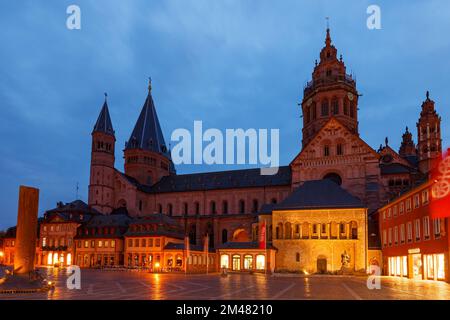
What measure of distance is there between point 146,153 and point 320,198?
50.7 meters

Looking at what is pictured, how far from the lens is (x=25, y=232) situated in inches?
1182

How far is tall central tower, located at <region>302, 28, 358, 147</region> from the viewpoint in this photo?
92.5 meters

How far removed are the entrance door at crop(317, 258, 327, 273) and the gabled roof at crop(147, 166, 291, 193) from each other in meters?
24.7

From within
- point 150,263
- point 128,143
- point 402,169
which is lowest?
point 150,263

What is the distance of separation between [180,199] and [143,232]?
17.4 metres

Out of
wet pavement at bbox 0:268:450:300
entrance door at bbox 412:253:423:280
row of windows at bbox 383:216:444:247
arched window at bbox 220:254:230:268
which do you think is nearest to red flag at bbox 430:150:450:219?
row of windows at bbox 383:216:444:247

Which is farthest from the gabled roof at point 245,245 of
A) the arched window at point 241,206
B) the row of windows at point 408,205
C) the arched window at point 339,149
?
the arched window at point 241,206

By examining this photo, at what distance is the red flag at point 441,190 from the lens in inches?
1572

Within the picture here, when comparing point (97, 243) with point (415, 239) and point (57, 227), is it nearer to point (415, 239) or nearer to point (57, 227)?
point (57, 227)

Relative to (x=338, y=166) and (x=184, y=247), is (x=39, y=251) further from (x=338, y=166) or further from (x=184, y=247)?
(x=338, y=166)

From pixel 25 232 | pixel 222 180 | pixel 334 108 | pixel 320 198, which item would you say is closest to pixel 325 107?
pixel 334 108

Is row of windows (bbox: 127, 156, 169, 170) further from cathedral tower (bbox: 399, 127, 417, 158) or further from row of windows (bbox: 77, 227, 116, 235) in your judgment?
cathedral tower (bbox: 399, 127, 417, 158)

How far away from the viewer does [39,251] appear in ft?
313
